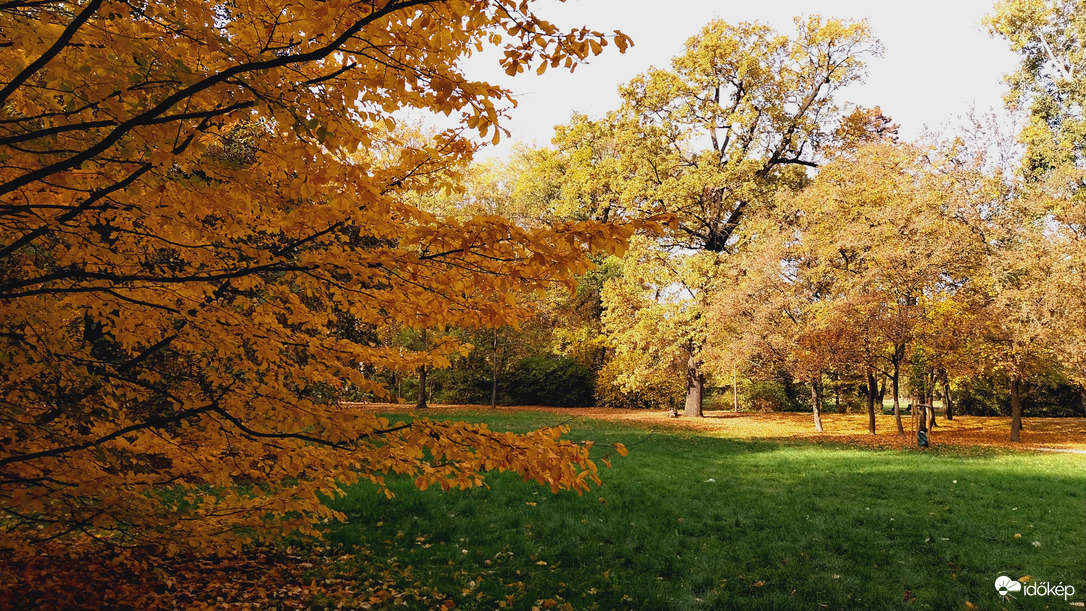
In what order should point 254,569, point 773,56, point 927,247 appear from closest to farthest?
point 254,569, point 927,247, point 773,56

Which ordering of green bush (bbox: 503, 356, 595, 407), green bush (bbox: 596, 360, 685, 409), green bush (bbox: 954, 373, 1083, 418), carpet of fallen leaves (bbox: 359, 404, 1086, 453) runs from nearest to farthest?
carpet of fallen leaves (bbox: 359, 404, 1086, 453) → green bush (bbox: 954, 373, 1083, 418) → green bush (bbox: 596, 360, 685, 409) → green bush (bbox: 503, 356, 595, 407)

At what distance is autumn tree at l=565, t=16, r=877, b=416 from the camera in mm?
19203

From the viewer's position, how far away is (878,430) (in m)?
19.0

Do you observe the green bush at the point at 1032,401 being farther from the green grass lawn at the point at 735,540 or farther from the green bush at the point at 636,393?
the green grass lawn at the point at 735,540

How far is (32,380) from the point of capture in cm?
337

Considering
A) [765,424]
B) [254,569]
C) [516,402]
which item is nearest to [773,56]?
[765,424]

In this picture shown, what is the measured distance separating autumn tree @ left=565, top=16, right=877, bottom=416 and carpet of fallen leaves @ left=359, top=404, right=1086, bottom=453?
276 centimetres

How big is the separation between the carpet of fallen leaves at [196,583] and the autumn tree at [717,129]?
49.9 feet

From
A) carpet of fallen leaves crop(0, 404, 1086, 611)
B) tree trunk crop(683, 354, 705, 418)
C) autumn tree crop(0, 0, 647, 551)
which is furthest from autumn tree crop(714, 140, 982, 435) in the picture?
autumn tree crop(0, 0, 647, 551)

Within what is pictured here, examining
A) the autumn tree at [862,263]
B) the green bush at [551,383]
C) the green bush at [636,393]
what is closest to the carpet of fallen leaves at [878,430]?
the autumn tree at [862,263]

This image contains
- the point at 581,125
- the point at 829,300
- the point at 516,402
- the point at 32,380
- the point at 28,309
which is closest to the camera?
the point at 28,309

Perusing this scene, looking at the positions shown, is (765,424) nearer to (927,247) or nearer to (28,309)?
(927,247)

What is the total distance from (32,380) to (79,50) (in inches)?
94.8

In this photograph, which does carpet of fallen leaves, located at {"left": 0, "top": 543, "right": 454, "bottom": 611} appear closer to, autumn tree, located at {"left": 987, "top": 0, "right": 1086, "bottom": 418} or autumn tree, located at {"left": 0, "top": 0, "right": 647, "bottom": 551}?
autumn tree, located at {"left": 0, "top": 0, "right": 647, "bottom": 551}
